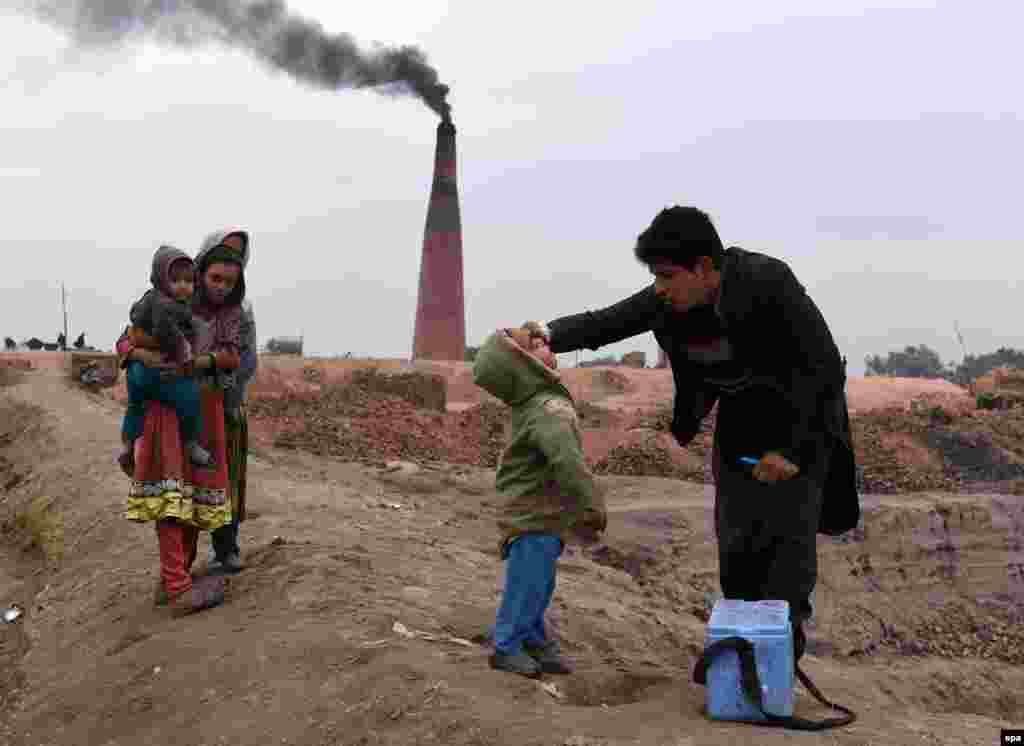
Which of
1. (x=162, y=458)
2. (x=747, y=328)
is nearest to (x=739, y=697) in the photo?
(x=747, y=328)

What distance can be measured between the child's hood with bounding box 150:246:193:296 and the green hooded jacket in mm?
1589

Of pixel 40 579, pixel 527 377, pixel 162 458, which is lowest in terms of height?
pixel 40 579

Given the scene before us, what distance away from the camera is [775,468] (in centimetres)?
313

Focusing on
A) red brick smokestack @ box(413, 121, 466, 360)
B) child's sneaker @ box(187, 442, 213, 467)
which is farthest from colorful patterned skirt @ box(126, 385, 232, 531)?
red brick smokestack @ box(413, 121, 466, 360)

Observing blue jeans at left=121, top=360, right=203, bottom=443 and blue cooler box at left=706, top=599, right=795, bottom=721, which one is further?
blue jeans at left=121, top=360, right=203, bottom=443

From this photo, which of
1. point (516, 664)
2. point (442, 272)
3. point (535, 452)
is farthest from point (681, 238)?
point (442, 272)

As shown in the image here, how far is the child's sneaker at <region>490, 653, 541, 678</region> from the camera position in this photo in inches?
132

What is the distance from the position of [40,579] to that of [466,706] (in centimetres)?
429

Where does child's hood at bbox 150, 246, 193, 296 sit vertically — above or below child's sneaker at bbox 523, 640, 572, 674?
above

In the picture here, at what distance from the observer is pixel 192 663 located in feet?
12.5

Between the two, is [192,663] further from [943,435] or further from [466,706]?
[943,435]

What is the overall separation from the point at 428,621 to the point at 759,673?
149 cm

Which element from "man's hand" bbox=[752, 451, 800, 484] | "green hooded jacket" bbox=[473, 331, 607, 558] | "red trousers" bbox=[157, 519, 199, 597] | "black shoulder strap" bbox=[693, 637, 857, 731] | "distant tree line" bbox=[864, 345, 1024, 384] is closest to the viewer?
"black shoulder strap" bbox=[693, 637, 857, 731]

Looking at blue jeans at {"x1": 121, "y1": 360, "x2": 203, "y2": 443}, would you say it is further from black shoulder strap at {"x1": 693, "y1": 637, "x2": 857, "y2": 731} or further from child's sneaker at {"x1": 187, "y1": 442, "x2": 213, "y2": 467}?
black shoulder strap at {"x1": 693, "y1": 637, "x2": 857, "y2": 731}
